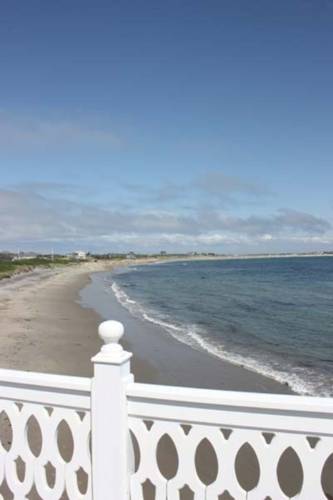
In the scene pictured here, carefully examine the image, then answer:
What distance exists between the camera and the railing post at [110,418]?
309 cm

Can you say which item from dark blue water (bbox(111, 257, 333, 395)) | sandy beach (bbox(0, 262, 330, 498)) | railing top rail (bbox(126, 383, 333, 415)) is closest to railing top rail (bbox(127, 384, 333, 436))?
railing top rail (bbox(126, 383, 333, 415))

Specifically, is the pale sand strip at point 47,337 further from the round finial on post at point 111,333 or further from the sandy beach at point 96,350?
the round finial on post at point 111,333

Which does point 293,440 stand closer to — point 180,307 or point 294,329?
point 294,329

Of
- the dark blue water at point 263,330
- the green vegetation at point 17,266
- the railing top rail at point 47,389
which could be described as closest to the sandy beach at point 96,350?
the dark blue water at point 263,330

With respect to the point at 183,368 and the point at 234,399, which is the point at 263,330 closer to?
the point at 183,368

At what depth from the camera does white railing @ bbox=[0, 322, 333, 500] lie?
2711mm

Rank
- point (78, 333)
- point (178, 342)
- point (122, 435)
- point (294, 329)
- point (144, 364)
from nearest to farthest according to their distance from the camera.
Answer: point (122, 435) → point (144, 364) → point (178, 342) → point (78, 333) → point (294, 329)

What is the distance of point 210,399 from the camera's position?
285cm

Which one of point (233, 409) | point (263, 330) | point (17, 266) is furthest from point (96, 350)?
point (17, 266)

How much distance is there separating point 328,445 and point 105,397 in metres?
1.32

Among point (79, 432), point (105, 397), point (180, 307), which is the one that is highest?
point (105, 397)

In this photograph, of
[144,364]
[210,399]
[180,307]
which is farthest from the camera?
[180,307]

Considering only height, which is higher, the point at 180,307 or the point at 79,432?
the point at 79,432

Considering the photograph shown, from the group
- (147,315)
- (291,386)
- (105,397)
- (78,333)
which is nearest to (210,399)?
(105,397)
